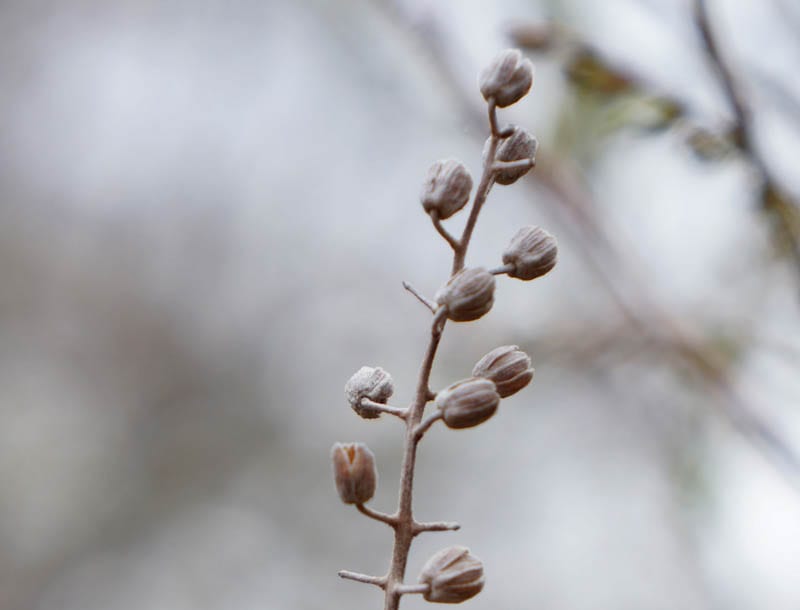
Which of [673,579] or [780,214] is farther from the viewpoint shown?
[673,579]

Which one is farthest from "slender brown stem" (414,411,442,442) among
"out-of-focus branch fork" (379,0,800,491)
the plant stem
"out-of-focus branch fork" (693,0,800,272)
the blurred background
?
the blurred background

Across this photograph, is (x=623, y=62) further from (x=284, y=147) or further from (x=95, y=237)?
(x=95, y=237)

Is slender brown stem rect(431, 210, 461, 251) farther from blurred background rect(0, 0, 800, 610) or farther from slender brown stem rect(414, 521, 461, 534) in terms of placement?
blurred background rect(0, 0, 800, 610)

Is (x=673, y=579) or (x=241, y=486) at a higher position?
(x=241, y=486)

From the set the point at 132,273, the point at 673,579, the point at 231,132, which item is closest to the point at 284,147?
the point at 231,132

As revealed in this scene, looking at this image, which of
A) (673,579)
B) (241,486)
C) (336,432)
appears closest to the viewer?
(673,579)

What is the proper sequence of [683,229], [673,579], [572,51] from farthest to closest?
1. [673,579]
2. [683,229]
3. [572,51]
